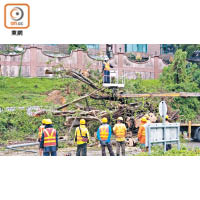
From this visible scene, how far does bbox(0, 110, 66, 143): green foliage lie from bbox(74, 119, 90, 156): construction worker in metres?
2.02

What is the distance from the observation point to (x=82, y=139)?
12.3 metres

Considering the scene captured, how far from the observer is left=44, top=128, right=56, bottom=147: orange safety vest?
11.7m

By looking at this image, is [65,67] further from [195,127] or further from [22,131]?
[195,127]

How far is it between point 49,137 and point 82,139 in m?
1.11

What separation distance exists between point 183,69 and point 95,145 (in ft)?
15.2

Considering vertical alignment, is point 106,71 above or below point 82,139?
above

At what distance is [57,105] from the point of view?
14.8m

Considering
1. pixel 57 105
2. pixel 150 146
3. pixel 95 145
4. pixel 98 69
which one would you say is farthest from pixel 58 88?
pixel 150 146

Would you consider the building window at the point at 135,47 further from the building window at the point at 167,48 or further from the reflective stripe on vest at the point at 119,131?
the reflective stripe on vest at the point at 119,131

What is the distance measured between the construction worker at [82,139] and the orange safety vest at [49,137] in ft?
2.70

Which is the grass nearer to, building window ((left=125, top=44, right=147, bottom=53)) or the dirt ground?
the dirt ground

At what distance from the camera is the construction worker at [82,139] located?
12.3m

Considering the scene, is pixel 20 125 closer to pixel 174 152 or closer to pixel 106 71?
pixel 106 71

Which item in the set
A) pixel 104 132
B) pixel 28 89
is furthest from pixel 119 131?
pixel 28 89
